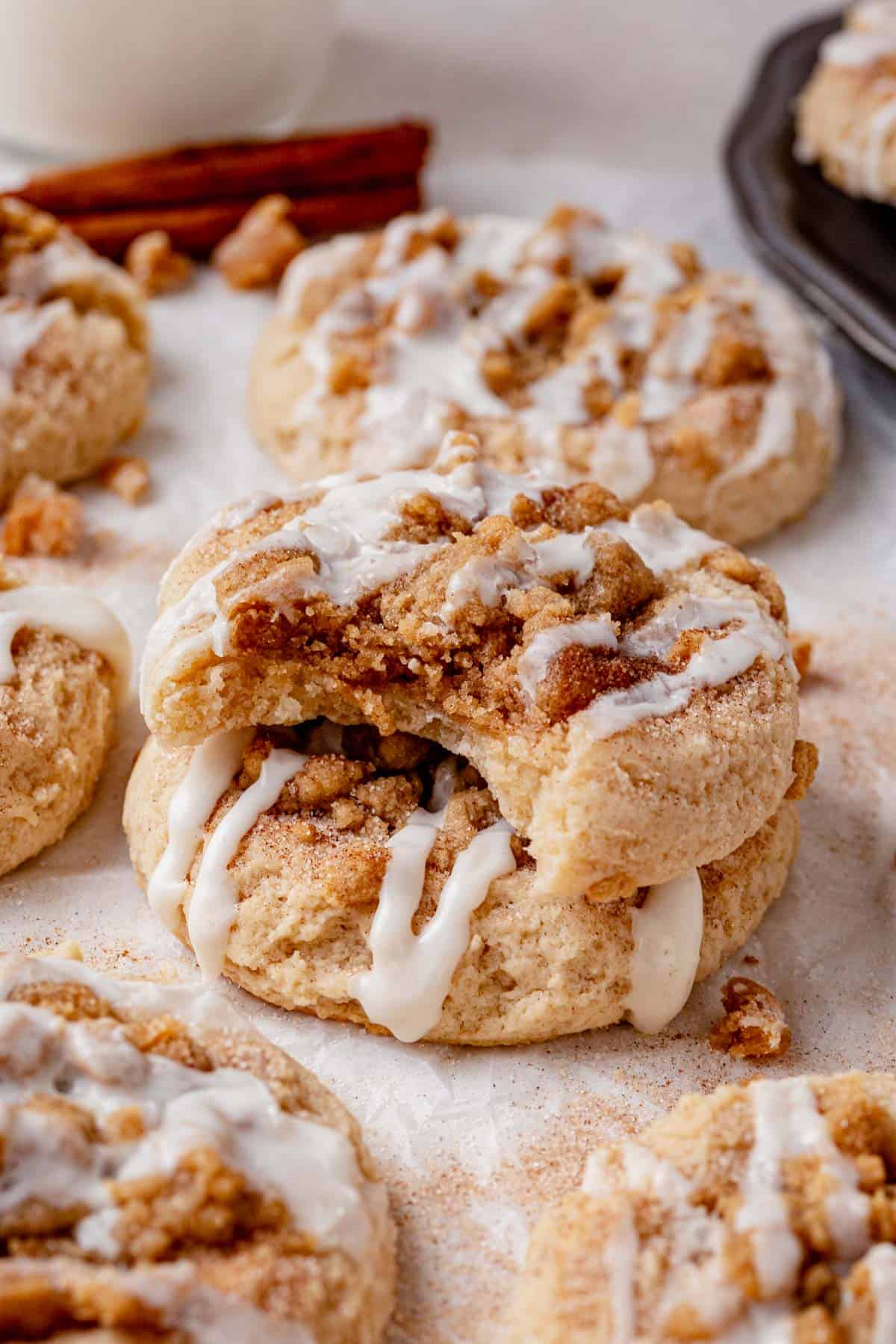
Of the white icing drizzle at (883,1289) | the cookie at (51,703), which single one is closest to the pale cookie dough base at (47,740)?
the cookie at (51,703)

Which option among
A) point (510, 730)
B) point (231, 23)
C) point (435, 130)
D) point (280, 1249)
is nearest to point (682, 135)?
point (435, 130)

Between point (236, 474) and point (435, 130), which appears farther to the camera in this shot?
point (435, 130)

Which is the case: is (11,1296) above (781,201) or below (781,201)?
below

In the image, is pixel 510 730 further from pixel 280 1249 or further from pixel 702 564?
pixel 280 1249

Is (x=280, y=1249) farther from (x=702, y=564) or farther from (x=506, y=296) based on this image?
(x=506, y=296)

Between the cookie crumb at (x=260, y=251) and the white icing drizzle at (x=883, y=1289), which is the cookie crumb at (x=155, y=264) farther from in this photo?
the white icing drizzle at (x=883, y=1289)

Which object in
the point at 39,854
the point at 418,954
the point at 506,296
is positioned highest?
the point at 506,296

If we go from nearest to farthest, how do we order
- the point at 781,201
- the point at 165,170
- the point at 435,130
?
the point at 781,201 → the point at 165,170 → the point at 435,130

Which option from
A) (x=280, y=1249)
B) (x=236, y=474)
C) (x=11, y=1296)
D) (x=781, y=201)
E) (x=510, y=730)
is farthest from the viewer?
(x=781, y=201)
